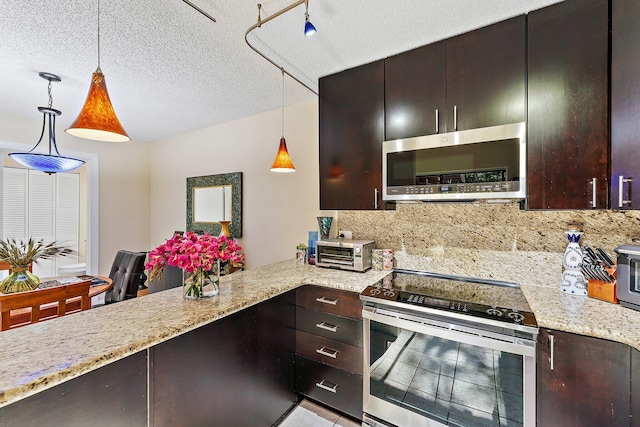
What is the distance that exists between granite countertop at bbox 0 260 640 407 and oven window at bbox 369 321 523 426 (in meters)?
0.30

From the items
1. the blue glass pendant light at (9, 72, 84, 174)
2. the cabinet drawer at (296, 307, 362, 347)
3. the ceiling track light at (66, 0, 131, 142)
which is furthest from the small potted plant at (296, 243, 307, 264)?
the blue glass pendant light at (9, 72, 84, 174)

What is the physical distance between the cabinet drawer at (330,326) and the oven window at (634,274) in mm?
1310

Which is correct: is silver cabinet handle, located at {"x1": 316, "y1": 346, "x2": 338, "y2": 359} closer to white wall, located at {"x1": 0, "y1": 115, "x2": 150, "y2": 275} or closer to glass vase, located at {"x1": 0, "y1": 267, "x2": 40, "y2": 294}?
glass vase, located at {"x1": 0, "y1": 267, "x2": 40, "y2": 294}

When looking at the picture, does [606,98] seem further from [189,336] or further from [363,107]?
[189,336]

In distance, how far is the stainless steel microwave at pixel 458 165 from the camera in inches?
58.1

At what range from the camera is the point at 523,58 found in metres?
1.49

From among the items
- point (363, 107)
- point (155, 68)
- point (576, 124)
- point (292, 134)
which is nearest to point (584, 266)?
point (576, 124)

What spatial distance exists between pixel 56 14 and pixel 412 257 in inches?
105

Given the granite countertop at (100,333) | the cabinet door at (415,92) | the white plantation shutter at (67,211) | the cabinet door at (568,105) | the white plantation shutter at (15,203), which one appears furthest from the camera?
the white plantation shutter at (67,211)

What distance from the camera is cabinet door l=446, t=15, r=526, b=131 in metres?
1.50

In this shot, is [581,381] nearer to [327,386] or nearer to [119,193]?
[327,386]

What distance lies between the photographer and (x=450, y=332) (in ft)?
4.51

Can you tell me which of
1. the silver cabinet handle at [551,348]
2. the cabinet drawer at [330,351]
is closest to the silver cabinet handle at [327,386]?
the cabinet drawer at [330,351]

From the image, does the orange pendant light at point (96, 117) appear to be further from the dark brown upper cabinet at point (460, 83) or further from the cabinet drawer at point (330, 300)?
the dark brown upper cabinet at point (460, 83)
